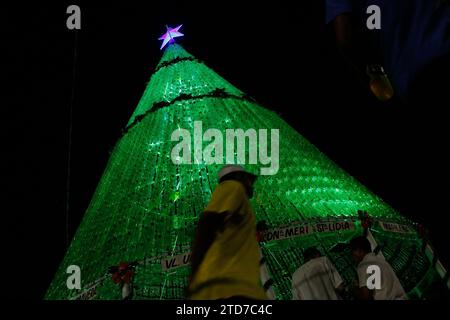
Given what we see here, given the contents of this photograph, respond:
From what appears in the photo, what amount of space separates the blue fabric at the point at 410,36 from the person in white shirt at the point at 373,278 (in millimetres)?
1862

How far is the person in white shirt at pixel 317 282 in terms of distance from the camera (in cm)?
368

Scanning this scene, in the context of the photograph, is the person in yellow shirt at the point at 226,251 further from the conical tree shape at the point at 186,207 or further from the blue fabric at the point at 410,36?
the conical tree shape at the point at 186,207

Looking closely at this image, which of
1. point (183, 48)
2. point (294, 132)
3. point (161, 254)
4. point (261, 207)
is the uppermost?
point (183, 48)

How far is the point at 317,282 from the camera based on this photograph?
3.69 m

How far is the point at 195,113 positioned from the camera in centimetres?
519

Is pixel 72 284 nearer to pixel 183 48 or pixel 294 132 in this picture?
pixel 294 132

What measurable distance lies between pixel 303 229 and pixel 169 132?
184cm

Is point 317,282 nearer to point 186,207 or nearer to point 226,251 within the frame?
point 186,207

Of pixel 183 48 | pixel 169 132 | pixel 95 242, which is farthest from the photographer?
pixel 183 48

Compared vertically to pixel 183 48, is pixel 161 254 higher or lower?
lower

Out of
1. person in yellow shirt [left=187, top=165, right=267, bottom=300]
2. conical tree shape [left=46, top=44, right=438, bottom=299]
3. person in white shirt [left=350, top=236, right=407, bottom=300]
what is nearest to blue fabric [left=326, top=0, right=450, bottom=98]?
person in yellow shirt [left=187, top=165, right=267, bottom=300]

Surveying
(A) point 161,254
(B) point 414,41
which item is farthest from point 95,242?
(B) point 414,41

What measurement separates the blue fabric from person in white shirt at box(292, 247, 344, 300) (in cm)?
188

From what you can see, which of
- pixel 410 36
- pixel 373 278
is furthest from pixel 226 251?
pixel 373 278
